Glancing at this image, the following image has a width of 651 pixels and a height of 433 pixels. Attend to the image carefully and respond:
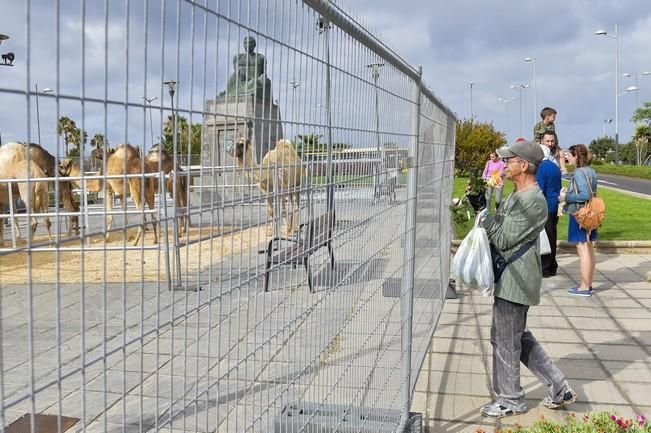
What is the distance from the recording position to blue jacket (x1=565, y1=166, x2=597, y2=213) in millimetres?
6922

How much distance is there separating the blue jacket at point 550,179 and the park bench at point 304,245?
17.3 feet

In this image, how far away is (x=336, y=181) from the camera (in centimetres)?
226

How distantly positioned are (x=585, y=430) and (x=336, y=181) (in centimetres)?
183

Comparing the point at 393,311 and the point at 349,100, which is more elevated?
the point at 349,100

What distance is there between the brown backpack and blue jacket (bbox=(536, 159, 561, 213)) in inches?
12.2

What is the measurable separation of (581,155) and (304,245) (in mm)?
5860

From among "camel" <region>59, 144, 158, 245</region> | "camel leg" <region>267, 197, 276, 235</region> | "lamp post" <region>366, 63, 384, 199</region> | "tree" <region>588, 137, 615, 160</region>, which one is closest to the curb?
"lamp post" <region>366, 63, 384, 199</region>

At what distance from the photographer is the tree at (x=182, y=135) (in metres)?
1.26

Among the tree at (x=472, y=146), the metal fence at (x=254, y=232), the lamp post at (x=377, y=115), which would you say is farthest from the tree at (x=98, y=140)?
the tree at (x=472, y=146)

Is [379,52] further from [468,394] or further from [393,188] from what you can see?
[468,394]

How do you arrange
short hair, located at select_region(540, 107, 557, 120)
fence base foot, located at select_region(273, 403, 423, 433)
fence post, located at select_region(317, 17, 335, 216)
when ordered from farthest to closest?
short hair, located at select_region(540, 107, 557, 120) < fence base foot, located at select_region(273, 403, 423, 433) < fence post, located at select_region(317, 17, 335, 216)

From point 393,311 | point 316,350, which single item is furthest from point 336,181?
point 393,311

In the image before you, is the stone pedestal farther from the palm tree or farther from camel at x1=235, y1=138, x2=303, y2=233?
the palm tree

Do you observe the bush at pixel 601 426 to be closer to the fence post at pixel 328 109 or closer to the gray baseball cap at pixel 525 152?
the gray baseball cap at pixel 525 152
